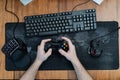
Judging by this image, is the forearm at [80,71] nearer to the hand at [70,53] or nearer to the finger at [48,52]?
the hand at [70,53]

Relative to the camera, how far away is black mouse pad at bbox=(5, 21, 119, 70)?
4.78 feet

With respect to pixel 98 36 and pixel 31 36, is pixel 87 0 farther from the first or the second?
pixel 31 36

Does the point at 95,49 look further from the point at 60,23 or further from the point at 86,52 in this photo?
the point at 60,23

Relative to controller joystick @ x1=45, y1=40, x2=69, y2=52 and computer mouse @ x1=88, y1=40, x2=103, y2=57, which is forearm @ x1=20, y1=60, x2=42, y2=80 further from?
computer mouse @ x1=88, y1=40, x2=103, y2=57

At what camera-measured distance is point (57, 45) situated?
57.1 inches

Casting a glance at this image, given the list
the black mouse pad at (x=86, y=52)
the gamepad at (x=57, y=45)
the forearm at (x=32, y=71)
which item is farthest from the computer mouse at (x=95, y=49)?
the forearm at (x=32, y=71)

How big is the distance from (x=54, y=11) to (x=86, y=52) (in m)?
0.26

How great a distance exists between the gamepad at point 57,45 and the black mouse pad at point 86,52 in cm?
4

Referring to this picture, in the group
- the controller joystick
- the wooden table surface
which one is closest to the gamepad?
the controller joystick

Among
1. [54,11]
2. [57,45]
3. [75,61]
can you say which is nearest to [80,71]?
[75,61]

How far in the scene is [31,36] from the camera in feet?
4.89

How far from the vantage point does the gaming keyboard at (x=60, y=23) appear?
145cm

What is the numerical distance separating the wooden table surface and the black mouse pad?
0.02 meters

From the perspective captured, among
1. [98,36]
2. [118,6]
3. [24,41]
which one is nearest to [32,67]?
[24,41]
